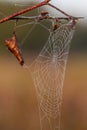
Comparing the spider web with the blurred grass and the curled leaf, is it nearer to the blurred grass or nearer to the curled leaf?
the curled leaf

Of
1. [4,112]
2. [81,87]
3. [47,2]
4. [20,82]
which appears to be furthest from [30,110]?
[47,2]

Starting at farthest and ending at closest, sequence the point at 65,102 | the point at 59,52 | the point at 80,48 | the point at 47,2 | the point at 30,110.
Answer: the point at 80,48 → the point at 65,102 → the point at 30,110 → the point at 59,52 → the point at 47,2

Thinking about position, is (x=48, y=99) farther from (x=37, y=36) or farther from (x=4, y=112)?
(x=37, y=36)

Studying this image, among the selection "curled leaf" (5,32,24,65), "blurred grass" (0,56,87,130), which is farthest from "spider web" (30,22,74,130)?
"blurred grass" (0,56,87,130)

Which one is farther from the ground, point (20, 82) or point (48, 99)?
point (48, 99)

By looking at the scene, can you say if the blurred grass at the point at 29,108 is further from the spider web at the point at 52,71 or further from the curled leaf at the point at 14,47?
the curled leaf at the point at 14,47

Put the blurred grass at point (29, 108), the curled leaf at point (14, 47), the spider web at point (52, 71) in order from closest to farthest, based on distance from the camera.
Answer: the curled leaf at point (14, 47)
the spider web at point (52, 71)
the blurred grass at point (29, 108)

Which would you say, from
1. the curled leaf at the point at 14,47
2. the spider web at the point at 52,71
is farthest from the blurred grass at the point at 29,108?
the curled leaf at the point at 14,47

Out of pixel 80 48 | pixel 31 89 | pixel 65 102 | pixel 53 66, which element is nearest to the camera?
pixel 53 66

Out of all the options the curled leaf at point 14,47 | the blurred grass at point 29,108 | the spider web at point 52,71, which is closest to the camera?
the curled leaf at point 14,47
